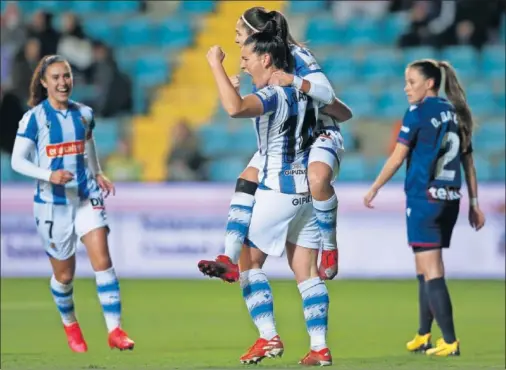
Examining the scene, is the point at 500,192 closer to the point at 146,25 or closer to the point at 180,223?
the point at 180,223

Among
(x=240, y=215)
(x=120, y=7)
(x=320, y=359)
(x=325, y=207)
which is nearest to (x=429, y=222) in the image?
(x=325, y=207)

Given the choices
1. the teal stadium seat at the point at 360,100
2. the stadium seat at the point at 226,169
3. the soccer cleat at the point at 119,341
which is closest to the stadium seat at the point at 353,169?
the stadium seat at the point at 226,169

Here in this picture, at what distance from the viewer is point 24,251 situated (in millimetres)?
17094

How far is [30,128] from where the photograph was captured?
10.1 meters

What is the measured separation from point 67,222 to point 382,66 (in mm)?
11569

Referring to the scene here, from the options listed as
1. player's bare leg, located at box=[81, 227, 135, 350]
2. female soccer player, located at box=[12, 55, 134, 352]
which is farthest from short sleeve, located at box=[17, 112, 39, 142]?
player's bare leg, located at box=[81, 227, 135, 350]

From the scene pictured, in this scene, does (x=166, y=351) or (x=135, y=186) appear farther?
(x=135, y=186)

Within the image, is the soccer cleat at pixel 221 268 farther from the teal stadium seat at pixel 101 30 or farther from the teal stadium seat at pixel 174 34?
the teal stadium seat at pixel 174 34

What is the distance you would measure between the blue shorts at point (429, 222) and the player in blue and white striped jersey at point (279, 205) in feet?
5.47

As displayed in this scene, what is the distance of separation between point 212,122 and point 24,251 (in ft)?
15.2

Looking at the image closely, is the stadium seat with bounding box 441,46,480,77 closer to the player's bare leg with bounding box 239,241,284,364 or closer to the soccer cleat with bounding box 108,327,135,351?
the soccer cleat with bounding box 108,327,135,351

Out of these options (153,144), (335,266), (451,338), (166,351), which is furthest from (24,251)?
(335,266)

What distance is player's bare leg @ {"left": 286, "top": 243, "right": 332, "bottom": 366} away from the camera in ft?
28.0

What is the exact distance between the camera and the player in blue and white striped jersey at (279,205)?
328 inches
